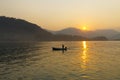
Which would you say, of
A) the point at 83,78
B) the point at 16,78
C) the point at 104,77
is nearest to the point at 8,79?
the point at 16,78

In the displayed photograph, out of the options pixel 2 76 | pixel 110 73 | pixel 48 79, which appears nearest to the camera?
pixel 48 79

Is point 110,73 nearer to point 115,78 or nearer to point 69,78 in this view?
point 115,78

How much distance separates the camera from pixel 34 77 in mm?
42906

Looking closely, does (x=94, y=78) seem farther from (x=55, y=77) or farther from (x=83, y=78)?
(x=55, y=77)

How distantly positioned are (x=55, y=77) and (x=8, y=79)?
30.9 ft

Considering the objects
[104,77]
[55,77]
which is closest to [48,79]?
[55,77]

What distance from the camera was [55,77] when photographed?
140 feet

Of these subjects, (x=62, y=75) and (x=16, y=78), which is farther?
(x=62, y=75)

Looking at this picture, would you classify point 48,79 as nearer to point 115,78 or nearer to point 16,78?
point 16,78

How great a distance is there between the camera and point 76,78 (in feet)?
137

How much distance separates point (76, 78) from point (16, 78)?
1207 cm

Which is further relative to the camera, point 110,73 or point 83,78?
point 110,73

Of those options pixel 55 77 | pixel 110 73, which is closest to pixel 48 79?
pixel 55 77

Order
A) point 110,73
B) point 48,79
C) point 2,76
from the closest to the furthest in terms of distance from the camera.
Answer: point 48,79
point 2,76
point 110,73
